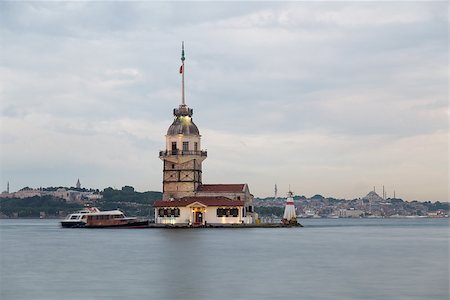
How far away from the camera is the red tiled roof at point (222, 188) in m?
123

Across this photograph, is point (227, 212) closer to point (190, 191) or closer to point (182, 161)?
point (190, 191)

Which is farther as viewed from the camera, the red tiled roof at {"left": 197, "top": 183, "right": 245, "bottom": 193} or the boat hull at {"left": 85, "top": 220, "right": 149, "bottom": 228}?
the boat hull at {"left": 85, "top": 220, "right": 149, "bottom": 228}

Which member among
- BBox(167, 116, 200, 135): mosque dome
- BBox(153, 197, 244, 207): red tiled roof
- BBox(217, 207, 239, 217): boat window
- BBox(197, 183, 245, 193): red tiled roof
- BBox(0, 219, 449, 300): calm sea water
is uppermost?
BBox(167, 116, 200, 135): mosque dome

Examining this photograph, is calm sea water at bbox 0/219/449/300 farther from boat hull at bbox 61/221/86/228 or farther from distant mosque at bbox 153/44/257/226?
boat hull at bbox 61/221/86/228

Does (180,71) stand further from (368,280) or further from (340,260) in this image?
(368,280)

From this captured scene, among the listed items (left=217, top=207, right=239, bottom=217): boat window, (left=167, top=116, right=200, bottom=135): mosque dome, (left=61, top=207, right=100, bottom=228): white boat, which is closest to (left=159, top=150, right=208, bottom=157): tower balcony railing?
(left=167, top=116, right=200, bottom=135): mosque dome

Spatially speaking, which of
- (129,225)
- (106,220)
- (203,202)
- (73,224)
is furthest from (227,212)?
(73,224)

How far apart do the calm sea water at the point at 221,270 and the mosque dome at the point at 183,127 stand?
39.2m

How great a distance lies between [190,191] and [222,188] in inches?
194

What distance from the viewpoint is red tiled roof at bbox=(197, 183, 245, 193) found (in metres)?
123

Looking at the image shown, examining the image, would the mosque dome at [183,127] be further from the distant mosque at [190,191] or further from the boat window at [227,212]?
the boat window at [227,212]

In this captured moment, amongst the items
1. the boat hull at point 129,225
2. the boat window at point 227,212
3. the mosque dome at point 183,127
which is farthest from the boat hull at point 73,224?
the boat window at point 227,212

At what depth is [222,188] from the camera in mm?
124812

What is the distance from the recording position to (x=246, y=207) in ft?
407
